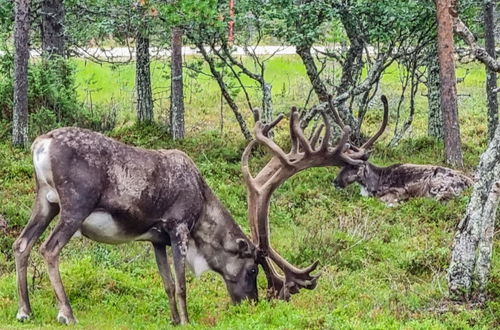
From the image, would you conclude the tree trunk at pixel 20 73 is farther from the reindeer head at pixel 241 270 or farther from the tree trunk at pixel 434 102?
the tree trunk at pixel 434 102

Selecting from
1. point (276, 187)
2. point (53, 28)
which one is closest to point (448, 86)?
point (276, 187)

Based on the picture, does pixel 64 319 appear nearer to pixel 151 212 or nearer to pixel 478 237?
pixel 151 212

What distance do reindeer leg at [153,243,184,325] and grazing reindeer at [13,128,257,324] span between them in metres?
0.01

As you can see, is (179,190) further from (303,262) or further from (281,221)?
(281,221)

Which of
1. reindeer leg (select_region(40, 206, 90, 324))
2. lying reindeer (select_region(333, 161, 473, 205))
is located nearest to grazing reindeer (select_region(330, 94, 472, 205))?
lying reindeer (select_region(333, 161, 473, 205))

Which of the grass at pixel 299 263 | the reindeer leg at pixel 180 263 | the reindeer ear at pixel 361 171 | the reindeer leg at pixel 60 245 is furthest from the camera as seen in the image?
the reindeer ear at pixel 361 171

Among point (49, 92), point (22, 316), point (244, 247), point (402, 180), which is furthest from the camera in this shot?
point (49, 92)

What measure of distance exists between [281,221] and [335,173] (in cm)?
318

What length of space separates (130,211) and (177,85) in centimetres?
846

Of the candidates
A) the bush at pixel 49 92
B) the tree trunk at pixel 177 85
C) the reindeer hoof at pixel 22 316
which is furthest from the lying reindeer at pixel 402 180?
the reindeer hoof at pixel 22 316

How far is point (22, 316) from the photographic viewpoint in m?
8.30

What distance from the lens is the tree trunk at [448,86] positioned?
15.3 m

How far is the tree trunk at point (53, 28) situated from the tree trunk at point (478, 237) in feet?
35.6

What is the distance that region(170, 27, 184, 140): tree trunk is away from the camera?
643 inches
